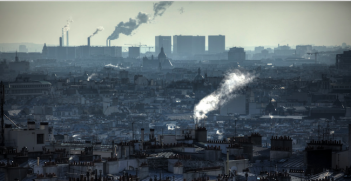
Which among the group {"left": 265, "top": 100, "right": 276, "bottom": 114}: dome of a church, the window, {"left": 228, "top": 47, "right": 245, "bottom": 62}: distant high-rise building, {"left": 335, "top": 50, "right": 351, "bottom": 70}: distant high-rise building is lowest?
{"left": 265, "top": 100, "right": 276, "bottom": 114}: dome of a church

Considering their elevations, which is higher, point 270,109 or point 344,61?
point 344,61

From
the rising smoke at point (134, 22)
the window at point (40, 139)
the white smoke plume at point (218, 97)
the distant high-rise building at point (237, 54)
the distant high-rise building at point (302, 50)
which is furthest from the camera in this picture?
the distant high-rise building at point (237, 54)

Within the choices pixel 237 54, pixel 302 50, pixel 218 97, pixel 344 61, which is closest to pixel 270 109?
pixel 218 97

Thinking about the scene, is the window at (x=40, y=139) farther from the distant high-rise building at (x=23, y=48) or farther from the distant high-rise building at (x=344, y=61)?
the distant high-rise building at (x=23, y=48)

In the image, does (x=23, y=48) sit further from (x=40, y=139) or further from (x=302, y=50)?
(x=40, y=139)

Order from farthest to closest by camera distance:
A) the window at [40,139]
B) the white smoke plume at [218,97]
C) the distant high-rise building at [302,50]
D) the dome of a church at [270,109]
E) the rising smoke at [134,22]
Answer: the distant high-rise building at [302,50] < the rising smoke at [134,22] < the white smoke plume at [218,97] < the dome of a church at [270,109] < the window at [40,139]

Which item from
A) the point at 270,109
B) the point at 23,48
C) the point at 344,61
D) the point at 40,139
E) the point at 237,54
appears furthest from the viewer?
the point at 237,54

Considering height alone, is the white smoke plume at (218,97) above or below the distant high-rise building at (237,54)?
below

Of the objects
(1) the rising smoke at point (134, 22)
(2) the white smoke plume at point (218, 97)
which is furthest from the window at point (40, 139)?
(1) the rising smoke at point (134, 22)

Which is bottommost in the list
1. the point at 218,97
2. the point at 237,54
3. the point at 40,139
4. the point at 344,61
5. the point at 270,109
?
the point at 270,109

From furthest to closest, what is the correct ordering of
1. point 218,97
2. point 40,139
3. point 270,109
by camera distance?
point 218,97 < point 270,109 < point 40,139

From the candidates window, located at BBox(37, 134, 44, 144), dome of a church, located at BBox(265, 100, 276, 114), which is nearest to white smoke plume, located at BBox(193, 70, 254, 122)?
dome of a church, located at BBox(265, 100, 276, 114)

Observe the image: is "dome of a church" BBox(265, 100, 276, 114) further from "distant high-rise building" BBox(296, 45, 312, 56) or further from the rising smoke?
"distant high-rise building" BBox(296, 45, 312, 56)

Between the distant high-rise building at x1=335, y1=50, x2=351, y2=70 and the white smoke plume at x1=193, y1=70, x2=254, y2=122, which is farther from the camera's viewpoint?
the distant high-rise building at x1=335, y1=50, x2=351, y2=70
